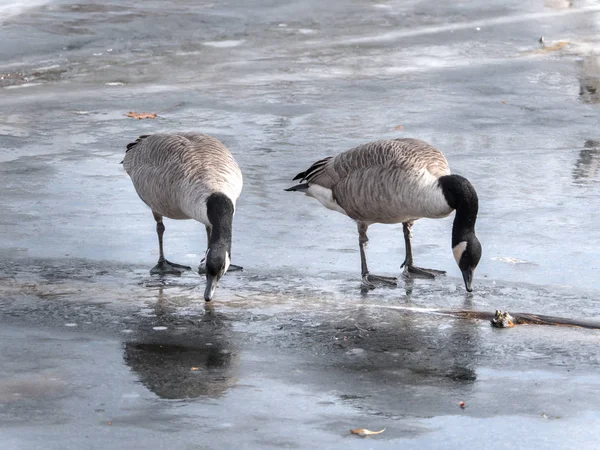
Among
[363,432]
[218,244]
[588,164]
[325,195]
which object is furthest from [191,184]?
[588,164]

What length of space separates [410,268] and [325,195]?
85 centimetres

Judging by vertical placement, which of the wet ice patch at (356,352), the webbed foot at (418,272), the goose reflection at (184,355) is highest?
the goose reflection at (184,355)

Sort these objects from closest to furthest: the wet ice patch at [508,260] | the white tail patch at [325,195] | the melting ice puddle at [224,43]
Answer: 1. the wet ice patch at [508,260]
2. the white tail patch at [325,195]
3. the melting ice puddle at [224,43]

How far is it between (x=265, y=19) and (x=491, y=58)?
4.60m

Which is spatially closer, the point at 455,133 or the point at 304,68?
the point at 455,133

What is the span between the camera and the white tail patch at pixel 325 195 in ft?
25.9

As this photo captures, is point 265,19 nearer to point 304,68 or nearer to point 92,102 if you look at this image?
point 304,68

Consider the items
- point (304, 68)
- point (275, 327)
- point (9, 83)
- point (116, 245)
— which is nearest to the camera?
point (275, 327)

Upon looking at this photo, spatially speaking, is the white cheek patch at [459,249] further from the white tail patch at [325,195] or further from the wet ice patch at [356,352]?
the wet ice patch at [356,352]

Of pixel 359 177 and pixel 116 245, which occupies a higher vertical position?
pixel 359 177

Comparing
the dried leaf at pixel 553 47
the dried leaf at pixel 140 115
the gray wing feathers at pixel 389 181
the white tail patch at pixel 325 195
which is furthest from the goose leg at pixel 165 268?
the dried leaf at pixel 553 47

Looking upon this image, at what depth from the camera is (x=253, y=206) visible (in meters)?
8.97

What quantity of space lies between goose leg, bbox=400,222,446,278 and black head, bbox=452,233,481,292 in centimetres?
50

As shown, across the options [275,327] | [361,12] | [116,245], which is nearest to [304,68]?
[361,12]
